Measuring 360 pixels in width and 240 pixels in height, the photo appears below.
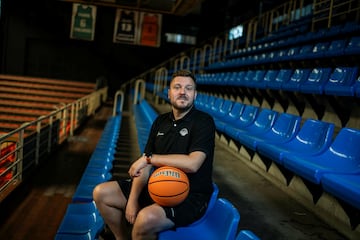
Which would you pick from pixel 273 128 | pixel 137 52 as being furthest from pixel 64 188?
pixel 137 52

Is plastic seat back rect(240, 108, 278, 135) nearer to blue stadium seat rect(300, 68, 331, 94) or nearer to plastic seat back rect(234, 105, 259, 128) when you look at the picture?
plastic seat back rect(234, 105, 259, 128)

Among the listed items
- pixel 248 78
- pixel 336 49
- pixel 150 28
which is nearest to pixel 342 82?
pixel 336 49

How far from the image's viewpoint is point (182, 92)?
1655 mm

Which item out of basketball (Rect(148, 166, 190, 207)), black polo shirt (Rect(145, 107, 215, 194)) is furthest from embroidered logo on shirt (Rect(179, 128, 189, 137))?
basketball (Rect(148, 166, 190, 207))

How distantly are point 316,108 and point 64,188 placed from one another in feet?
7.24

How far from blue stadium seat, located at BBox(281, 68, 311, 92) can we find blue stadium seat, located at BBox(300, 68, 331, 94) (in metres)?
0.05

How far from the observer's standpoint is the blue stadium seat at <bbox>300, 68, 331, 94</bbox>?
2948 millimetres

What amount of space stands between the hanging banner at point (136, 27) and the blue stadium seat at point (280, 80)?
20.2ft

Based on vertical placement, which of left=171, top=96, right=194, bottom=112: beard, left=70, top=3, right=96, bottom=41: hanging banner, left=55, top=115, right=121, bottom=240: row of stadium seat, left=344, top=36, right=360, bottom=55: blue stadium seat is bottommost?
left=55, top=115, right=121, bottom=240: row of stadium seat

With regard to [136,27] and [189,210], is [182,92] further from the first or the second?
[136,27]

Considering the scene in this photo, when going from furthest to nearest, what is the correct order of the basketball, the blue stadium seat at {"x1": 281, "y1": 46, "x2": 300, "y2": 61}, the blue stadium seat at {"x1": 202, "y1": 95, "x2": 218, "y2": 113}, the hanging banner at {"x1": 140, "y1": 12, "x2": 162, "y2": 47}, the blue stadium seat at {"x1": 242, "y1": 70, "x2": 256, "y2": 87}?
the hanging banner at {"x1": 140, "y1": 12, "x2": 162, "y2": 47} < the blue stadium seat at {"x1": 202, "y1": 95, "x2": 218, "y2": 113} < the blue stadium seat at {"x1": 242, "y1": 70, "x2": 256, "y2": 87} < the blue stadium seat at {"x1": 281, "y1": 46, "x2": 300, "y2": 61} < the basketball

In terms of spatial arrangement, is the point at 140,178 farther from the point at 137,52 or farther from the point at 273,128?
the point at 137,52

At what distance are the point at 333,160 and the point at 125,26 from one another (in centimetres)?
824

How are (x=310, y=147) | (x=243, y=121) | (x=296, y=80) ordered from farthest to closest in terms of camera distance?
1. (x=243, y=121)
2. (x=296, y=80)
3. (x=310, y=147)
